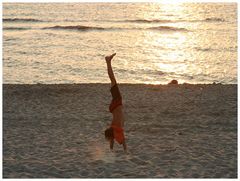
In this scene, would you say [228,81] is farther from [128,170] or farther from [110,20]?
[110,20]

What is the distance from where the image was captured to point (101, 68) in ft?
108

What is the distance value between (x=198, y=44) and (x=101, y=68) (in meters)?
20.5

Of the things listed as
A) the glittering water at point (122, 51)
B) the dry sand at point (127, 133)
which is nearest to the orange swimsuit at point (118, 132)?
the dry sand at point (127, 133)

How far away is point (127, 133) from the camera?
553 inches

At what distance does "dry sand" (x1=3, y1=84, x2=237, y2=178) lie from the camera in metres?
10.5

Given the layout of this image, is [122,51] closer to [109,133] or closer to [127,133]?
[127,133]

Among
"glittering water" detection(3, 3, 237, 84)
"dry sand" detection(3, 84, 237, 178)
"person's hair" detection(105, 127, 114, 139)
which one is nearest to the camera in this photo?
"dry sand" detection(3, 84, 237, 178)

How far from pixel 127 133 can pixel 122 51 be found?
Answer: 97.5ft

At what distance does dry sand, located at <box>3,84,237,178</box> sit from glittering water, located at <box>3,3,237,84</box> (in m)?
7.85

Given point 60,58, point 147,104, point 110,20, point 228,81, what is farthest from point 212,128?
point 110,20

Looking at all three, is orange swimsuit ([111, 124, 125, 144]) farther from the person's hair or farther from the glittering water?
the glittering water

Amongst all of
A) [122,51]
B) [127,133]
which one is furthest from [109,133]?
[122,51]

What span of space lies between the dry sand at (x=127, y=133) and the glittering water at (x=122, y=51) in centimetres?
785

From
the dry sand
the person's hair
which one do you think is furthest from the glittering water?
the person's hair
